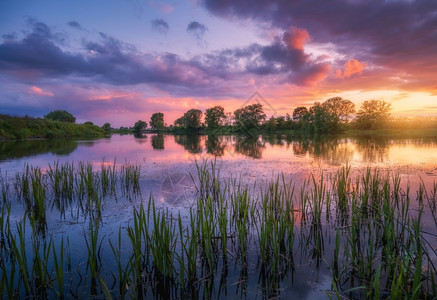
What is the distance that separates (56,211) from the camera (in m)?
7.75

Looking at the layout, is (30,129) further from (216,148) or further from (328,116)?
(328,116)

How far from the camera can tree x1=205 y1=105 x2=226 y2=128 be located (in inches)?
4612

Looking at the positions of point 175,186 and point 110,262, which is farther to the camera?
point 175,186

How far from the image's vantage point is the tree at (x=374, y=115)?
68562mm

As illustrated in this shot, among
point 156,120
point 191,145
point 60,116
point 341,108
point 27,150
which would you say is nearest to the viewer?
point 27,150

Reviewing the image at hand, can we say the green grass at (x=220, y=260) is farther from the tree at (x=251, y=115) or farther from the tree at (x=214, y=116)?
the tree at (x=214, y=116)

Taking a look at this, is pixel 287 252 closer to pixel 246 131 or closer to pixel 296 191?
pixel 296 191

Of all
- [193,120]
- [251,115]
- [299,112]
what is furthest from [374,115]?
[193,120]

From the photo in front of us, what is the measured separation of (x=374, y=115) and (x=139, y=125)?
428 feet

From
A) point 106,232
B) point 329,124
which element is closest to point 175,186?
point 106,232

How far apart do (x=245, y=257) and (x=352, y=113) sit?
3646 inches

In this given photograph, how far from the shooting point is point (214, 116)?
118m

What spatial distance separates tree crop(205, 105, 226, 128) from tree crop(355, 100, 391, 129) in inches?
2574

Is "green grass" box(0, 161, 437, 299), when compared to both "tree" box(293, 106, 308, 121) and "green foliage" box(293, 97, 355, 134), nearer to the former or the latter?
"green foliage" box(293, 97, 355, 134)
